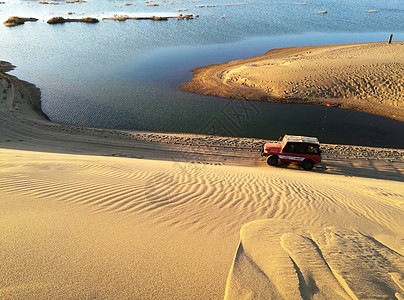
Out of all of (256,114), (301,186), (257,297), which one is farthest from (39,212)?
(256,114)

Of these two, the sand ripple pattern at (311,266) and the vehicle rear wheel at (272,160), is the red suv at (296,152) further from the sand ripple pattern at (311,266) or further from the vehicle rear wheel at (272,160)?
the sand ripple pattern at (311,266)

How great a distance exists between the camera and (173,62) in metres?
33.9

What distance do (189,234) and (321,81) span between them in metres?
23.9

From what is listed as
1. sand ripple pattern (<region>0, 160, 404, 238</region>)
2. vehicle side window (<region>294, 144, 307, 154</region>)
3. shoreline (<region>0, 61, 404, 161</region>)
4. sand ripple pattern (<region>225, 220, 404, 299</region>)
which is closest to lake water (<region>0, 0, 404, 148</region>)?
shoreline (<region>0, 61, 404, 161</region>)

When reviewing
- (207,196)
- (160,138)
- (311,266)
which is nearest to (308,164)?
(207,196)

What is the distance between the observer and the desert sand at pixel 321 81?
22.4m

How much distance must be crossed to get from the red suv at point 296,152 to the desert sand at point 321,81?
11483mm

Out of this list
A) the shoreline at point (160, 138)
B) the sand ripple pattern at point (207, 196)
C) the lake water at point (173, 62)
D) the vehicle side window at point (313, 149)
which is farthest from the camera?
the lake water at point (173, 62)

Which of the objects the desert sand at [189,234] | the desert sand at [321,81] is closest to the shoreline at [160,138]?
the desert sand at [189,234]

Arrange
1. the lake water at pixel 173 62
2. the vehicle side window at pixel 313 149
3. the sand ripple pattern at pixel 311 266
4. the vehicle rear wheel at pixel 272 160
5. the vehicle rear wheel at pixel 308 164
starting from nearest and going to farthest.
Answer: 1. the sand ripple pattern at pixel 311 266
2. the vehicle side window at pixel 313 149
3. the vehicle rear wheel at pixel 308 164
4. the vehicle rear wheel at pixel 272 160
5. the lake water at pixel 173 62

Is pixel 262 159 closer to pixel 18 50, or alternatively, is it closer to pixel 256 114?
pixel 256 114

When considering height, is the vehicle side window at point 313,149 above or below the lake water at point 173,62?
below

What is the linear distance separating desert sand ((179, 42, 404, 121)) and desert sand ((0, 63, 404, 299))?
1488cm

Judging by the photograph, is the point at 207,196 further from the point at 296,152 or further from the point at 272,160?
the point at 296,152
